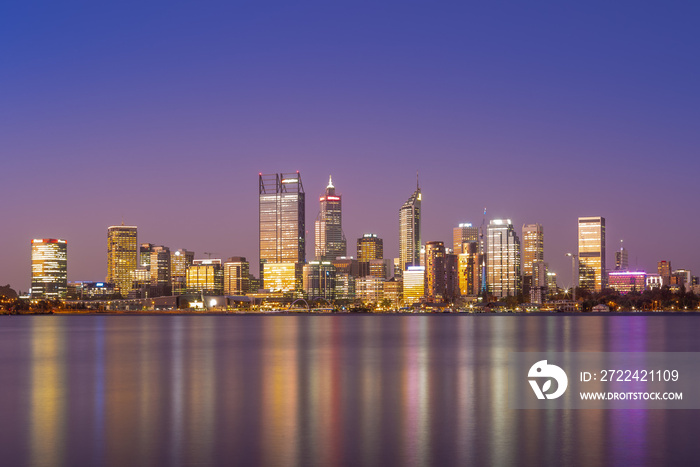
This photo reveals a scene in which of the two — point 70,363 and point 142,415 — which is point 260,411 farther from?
point 70,363

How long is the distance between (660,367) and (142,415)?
103ft

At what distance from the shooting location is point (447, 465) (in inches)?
746

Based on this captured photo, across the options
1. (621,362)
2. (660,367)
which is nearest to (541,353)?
(621,362)

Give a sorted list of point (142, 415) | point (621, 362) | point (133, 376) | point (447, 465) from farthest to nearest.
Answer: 1. point (621, 362)
2. point (133, 376)
3. point (142, 415)
4. point (447, 465)

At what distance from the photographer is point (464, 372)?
144 ft

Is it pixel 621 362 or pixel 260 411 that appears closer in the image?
pixel 260 411

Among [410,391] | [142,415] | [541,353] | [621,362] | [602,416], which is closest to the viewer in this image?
[602,416]

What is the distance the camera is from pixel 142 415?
27234mm

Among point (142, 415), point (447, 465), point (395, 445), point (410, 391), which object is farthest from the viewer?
point (410, 391)

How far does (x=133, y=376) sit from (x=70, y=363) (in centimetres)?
1258

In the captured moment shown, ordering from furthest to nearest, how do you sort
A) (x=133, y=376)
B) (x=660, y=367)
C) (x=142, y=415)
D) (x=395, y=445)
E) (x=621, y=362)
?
(x=621, y=362), (x=660, y=367), (x=133, y=376), (x=142, y=415), (x=395, y=445)

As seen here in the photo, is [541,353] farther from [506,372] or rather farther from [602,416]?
[602,416]

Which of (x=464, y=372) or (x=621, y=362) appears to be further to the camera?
(x=621, y=362)

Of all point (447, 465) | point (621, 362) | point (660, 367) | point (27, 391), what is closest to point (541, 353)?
point (621, 362)
